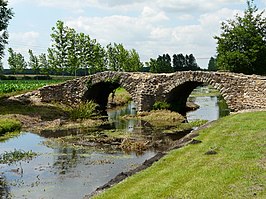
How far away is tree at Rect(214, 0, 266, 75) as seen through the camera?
50.0 m

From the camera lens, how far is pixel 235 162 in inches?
600

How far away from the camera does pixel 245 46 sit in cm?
5147

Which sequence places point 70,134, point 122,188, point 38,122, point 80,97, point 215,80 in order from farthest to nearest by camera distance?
point 80,97 < point 215,80 < point 38,122 < point 70,134 < point 122,188

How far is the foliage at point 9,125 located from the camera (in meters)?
30.7

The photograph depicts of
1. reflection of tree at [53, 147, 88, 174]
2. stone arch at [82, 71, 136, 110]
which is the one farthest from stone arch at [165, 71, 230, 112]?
reflection of tree at [53, 147, 88, 174]

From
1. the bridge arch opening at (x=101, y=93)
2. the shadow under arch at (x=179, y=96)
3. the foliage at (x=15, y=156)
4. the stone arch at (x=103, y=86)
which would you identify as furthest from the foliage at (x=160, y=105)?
the foliage at (x=15, y=156)

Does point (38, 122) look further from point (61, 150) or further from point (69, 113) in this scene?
point (61, 150)

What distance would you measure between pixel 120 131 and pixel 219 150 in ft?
47.2

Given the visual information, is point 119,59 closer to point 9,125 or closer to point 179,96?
point 179,96

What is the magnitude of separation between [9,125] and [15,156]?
9.25 m

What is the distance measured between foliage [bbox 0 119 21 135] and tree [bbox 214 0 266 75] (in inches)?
1074

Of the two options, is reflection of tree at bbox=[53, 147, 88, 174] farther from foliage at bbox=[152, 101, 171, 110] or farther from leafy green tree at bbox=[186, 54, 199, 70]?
leafy green tree at bbox=[186, 54, 199, 70]

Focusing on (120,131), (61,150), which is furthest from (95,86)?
(61,150)

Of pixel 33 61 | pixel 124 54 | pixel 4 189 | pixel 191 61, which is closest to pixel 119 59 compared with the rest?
pixel 124 54
